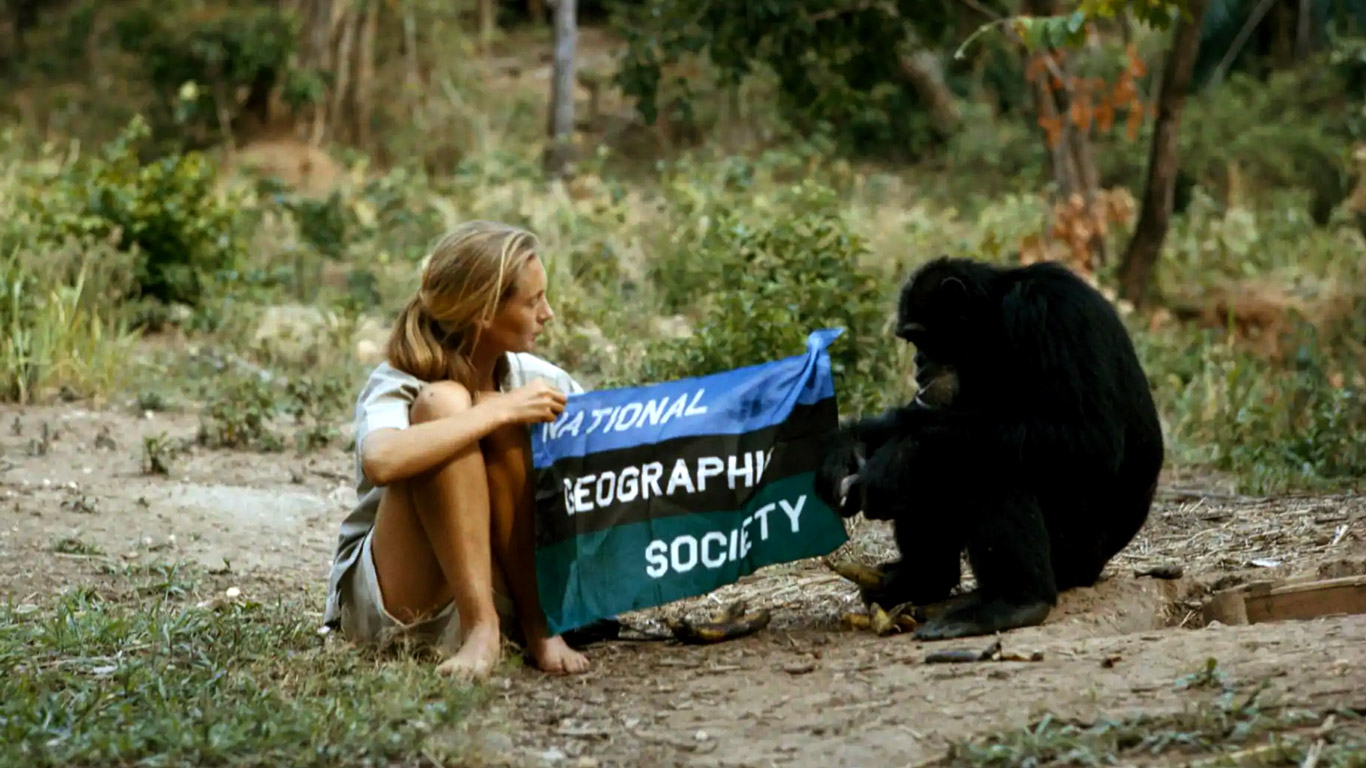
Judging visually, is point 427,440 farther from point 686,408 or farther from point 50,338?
point 50,338

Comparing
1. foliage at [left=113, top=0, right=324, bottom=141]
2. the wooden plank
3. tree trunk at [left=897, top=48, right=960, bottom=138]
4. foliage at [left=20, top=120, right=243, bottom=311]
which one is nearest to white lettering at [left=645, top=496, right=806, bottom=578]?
the wooden plank

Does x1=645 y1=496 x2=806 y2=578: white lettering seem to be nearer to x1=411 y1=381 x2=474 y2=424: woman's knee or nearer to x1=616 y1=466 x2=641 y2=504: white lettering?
x1=616 y1=466 x2=641 y2=504: white lettering

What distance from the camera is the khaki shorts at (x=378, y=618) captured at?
4.45 m

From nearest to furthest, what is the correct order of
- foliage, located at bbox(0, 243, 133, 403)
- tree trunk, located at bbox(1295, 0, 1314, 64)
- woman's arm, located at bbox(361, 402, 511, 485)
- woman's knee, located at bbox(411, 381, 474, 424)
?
woman's arm, located at bbox(361, 402, 511, 485), woman's knee, located at bbox(411, 381, 474, 424), foliage, located at bbox(0, 243, 133, 403), tree trunk, located at bbox(1295, 0, 1314, 64)

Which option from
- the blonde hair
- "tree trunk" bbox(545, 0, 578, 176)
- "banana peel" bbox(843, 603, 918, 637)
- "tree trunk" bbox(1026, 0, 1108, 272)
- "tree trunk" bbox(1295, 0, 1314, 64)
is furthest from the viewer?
"tree trunk" bbox(1295, 0, 1314, 64)

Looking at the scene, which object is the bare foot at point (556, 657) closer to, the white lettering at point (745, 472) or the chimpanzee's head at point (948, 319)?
the white lettering at point (745, 472)

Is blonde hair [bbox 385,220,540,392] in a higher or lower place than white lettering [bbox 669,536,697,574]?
higher

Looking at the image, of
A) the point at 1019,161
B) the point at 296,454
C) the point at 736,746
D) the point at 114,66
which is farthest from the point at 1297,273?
the point at 114,66

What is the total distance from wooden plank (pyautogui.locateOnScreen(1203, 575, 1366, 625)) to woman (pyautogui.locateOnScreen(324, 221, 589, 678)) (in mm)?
2003

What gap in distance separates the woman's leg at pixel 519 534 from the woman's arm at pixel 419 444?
201 mm

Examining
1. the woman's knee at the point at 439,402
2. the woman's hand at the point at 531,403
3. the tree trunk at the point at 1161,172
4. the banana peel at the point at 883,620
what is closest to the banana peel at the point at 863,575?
the banana peel at the point at 883,620

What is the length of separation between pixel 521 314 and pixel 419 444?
1.68ft

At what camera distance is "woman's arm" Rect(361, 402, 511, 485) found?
163 inches

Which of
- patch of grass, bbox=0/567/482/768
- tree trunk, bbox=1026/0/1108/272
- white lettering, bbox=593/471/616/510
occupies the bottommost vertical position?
patch of grass, bbox=0/567/482/768
